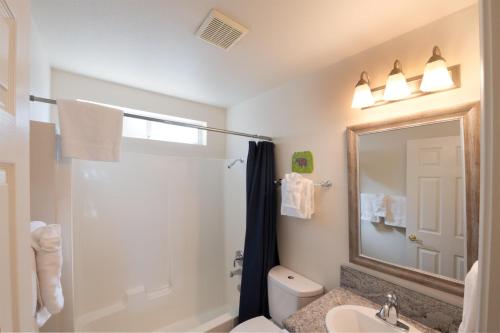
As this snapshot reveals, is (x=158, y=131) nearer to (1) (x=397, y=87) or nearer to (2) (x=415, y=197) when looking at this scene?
(1) (x=397, y=87)

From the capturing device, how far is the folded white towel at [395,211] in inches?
48.8

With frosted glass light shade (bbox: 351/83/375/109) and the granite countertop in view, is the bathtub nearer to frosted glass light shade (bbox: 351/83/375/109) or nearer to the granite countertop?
the granite countertop

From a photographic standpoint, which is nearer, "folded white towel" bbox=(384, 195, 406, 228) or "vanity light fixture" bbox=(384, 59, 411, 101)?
"vanity light fixture" bbox=(384, 59, 411, 101)

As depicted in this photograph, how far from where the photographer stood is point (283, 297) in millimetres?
1607

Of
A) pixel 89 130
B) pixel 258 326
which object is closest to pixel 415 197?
pixel 258 326

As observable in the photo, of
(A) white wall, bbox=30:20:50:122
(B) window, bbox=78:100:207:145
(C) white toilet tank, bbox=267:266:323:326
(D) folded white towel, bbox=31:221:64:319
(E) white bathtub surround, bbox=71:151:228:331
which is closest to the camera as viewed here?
(D) folded white towel, bbox=31:221:64:319

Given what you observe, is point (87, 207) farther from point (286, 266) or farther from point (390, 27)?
point (390, 27)

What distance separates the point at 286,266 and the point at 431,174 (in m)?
1.28

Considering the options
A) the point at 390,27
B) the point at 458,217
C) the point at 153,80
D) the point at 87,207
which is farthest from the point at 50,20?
the point at 458,217

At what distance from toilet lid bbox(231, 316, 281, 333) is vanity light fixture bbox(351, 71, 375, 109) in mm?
1650

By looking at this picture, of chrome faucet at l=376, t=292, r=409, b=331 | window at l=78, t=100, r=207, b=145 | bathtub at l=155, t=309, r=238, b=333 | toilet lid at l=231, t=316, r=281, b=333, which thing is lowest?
bathtub at l=155, t=309, r=238, b=333

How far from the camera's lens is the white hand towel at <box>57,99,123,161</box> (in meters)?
1.16

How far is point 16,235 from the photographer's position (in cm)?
51

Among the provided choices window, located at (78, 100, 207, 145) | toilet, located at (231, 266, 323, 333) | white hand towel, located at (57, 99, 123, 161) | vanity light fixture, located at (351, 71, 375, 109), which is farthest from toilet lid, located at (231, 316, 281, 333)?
window, located at (78, 100, 207, 145)
